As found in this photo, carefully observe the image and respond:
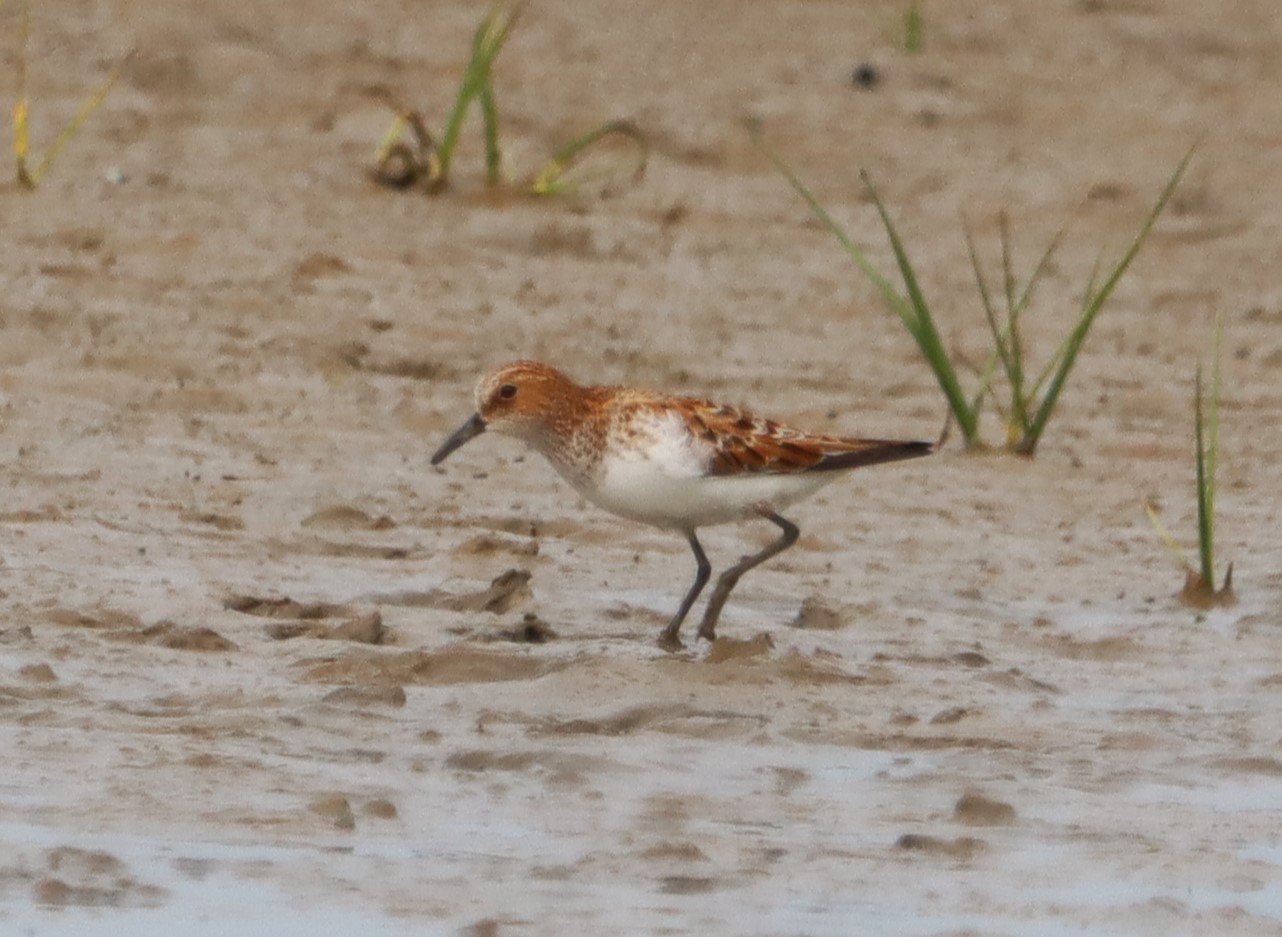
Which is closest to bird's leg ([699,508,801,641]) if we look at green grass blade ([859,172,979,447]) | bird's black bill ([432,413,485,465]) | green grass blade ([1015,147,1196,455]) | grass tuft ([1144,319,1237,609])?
bird's black bill ([432,413,485,465])

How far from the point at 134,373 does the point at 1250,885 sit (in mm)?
4800

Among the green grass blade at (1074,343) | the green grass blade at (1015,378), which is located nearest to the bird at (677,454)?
the green grass blade at (1074,343)

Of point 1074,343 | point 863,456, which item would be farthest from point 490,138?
point 863,456

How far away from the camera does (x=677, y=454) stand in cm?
708

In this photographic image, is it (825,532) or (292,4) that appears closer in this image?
(825,532)

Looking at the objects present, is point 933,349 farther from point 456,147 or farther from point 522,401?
point 456,147

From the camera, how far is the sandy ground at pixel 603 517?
5.24 metres

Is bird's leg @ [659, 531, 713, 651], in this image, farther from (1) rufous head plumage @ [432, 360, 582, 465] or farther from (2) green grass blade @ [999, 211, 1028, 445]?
(2) green grass blade @ [999, 211, 1028, 445]

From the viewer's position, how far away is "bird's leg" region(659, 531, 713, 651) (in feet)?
22.9

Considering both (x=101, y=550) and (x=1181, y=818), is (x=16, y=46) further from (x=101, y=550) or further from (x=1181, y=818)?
(x=1181, y=818)

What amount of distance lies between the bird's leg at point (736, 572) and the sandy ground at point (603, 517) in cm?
14

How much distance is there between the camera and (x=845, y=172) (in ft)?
42.5

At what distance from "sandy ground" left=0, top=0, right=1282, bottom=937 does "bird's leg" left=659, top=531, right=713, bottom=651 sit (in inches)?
3.1

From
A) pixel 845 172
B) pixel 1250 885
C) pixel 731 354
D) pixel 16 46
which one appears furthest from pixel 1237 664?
pixel 16 46
